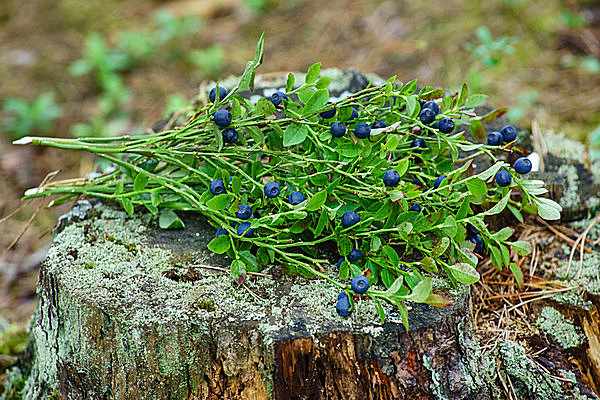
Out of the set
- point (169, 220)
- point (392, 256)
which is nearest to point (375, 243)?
point (392, 256)

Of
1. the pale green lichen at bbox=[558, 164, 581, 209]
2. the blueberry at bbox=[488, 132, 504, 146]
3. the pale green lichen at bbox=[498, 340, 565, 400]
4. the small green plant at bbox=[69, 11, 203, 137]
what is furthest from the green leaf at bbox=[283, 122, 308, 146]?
the small green plant at bbox=[69, 11, 203, 137]

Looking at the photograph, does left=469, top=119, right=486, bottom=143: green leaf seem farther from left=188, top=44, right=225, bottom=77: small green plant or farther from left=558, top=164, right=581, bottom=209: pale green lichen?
left=188, top=44, right=225, bottom=77: small green plant

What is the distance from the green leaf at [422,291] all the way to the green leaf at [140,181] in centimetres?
80

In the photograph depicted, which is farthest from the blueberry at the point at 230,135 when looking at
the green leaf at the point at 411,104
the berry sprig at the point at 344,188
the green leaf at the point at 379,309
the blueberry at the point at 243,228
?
the green leaf at the point at 379,309

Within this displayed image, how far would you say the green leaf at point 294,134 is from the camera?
132cm

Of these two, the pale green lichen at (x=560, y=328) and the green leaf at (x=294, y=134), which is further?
the pale green lichen at (x=560, y=328)

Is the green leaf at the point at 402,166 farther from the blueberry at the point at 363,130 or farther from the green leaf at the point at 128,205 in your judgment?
the green leaf at the point at 128,205

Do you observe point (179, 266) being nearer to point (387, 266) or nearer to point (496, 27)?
point (387, 266)

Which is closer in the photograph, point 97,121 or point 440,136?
point 440,136

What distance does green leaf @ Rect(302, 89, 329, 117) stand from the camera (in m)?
1.32

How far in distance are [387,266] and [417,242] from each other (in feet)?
0.30

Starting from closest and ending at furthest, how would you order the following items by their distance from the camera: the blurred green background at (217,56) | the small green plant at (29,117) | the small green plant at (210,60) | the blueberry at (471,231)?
the blueberry at (471,231)
the blurred green background at (217,56)
the small green plant at (29,117)
the small green plant at (210,60)

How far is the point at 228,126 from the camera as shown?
1407 mm

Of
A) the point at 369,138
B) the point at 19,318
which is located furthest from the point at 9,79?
the point at 369,138
